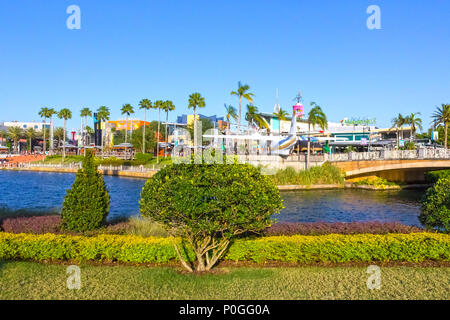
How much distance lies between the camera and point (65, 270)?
1020cm

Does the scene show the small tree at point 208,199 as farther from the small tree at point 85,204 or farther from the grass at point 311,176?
the grass at point 311,176

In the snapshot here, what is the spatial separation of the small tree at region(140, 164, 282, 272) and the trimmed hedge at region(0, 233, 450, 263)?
4.96 feet

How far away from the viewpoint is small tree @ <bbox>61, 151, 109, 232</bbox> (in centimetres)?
1313

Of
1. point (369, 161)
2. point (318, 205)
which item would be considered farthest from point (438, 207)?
point (369, 161)

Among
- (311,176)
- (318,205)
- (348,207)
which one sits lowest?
(348,207)

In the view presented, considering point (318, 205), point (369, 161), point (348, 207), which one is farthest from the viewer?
point (369, 161)

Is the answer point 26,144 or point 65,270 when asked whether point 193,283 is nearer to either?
point 65,270

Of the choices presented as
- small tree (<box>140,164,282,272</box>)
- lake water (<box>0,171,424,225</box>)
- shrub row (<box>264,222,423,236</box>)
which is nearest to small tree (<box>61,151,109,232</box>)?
small tree (<box>140,164,282,272</box>)

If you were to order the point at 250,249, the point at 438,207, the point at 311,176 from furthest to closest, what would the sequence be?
the point at 311,176 < the point at 438,207 < the point at 250,249

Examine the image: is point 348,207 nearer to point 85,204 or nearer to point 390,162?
point 390,162

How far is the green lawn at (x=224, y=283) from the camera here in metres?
8.41

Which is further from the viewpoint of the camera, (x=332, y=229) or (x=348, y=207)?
(x=348, y=207)

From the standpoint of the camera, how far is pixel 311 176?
149ft

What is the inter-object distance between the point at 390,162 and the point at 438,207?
34103 mm
